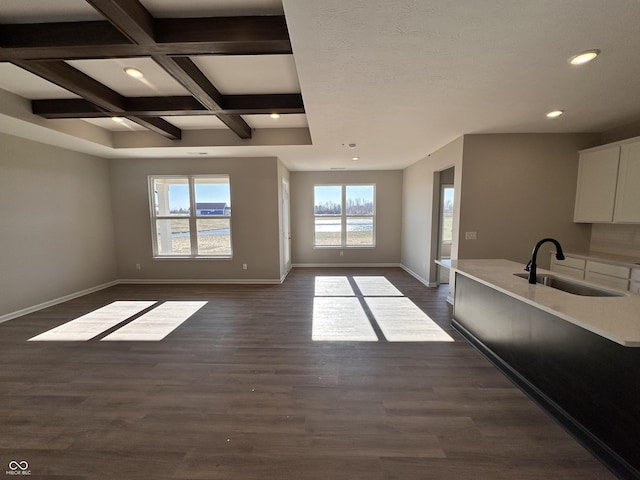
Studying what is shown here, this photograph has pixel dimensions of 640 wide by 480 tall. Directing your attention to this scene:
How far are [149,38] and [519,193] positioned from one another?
4.58 m

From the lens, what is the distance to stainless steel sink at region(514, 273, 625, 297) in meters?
1.93

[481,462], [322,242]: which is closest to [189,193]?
[322,242]

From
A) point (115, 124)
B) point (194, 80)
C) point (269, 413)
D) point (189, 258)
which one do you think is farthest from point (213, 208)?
point (269, 413)

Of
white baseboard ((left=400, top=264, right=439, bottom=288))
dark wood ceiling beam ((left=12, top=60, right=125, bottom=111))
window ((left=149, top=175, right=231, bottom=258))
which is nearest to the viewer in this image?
dark wood ceiling beam ((left=12, top=60, right=125, bottom=111))

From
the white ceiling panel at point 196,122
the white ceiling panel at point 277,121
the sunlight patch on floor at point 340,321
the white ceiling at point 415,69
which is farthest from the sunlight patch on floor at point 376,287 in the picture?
the white ceiling panel at point 196,122

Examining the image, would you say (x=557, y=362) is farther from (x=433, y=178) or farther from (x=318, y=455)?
(x=433, y=178)

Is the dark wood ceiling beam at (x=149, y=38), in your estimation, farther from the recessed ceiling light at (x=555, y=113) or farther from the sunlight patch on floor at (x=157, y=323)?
the recessed ceiling light at (x=555, y=113)

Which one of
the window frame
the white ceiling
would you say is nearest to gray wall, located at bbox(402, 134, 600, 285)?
the white ceiling

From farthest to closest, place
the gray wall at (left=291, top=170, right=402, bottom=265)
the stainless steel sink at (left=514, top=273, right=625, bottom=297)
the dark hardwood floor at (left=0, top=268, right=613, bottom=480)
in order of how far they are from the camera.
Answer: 1. the gray wall at (left=291, top=170, right=402, bottom=265)
2. the stainless steel sink at (left=514, top=273, right=625, bottom=297)
3. the dark hardwood floor at (left=0, top=268, right=613, bottom=480)

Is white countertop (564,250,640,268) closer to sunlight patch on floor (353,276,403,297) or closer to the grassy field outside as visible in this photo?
sunlight patch on floor (353,276,403,297)

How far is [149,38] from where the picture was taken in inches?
67.7

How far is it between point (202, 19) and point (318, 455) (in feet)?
9.70

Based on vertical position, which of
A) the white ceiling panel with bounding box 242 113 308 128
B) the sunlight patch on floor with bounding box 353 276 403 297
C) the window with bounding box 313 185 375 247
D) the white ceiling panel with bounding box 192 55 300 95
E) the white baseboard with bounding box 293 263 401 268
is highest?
the white ceiling panel with bounding box 242 113 308 128

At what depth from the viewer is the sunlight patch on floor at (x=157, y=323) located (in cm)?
296
